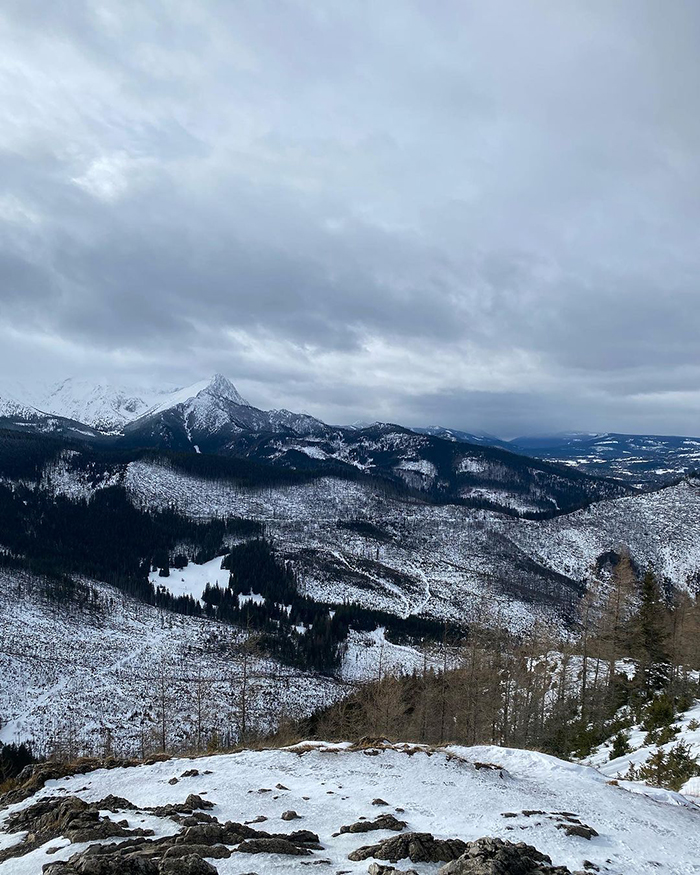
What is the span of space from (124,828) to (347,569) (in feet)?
522

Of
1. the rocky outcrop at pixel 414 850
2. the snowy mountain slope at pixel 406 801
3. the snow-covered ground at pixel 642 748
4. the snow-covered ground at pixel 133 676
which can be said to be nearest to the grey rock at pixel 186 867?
the snowy mountain slope at pixel 406 801

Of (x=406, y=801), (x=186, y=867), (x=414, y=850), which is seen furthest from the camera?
(x=406, y=801)

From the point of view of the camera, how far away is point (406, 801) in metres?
14.2

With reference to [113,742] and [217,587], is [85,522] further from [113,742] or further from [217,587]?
[113,742]

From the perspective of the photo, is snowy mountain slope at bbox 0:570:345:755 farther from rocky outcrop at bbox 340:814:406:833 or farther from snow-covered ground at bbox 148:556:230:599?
rocky outcrop at bbox 340:814:406:833

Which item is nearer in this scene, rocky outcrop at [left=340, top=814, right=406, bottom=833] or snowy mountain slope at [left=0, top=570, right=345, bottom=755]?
rocky outcrop at [left=340, top=814, right=406, bottom=833]

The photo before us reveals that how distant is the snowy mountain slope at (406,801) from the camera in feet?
33.1

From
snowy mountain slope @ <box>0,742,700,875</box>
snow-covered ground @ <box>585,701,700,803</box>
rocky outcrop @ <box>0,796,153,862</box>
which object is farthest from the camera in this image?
snow-covered ground @ <box>585,701,700,803</box>

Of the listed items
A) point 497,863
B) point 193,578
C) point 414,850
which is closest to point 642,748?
point 414,850

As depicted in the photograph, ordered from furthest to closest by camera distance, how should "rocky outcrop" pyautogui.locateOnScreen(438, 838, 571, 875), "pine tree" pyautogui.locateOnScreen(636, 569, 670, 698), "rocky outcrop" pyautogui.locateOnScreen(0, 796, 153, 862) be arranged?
"pine tree" pyautogui.locateOnScreen(636, 569, 670, 698), "rocky outcrop" pyautogui.locateOnScreen(0, 796, 153, 862), "rocky outcrop" pyautogui.locateOnScreen(438, 838, 571, 875)

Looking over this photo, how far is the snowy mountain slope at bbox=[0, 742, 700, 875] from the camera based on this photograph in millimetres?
10094

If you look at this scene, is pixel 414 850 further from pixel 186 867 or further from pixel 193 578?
pixel 193 578

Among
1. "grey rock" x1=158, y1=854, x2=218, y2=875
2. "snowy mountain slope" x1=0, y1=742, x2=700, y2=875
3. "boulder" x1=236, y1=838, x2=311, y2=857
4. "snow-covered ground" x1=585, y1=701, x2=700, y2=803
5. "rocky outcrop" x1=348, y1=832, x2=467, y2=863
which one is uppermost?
"grey rock" x1=158, y1=854, x2=218, y2=875

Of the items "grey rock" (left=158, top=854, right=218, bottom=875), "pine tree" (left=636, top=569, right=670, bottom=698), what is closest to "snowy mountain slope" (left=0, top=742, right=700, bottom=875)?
"grey rock" (left=158, top=854, right=218, bottom=875)
